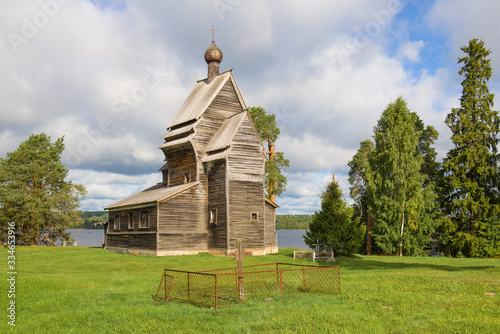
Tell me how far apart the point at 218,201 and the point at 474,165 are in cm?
2460

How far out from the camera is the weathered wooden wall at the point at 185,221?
1364 inches

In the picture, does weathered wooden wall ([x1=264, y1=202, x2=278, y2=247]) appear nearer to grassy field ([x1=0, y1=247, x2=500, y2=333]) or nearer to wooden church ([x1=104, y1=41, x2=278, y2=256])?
wooden church ([x1=104, y1=41, x2=278, y2=256])

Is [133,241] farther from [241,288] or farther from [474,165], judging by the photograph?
[474,165]

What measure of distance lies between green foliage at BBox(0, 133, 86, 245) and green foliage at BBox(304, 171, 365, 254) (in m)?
36.0

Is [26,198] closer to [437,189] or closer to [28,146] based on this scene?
[28,146]

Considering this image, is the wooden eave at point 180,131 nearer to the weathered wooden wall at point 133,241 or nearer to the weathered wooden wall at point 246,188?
the weathered wooden wall at point 246,188

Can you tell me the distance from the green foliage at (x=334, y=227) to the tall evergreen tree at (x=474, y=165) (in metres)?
14.8

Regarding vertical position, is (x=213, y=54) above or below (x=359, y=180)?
above

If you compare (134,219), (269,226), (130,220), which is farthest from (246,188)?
(130,220)

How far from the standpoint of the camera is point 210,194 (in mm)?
36656

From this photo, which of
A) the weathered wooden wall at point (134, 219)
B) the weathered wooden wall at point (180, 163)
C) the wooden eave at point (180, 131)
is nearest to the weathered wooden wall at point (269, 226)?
the weathered wooden wall at point (180, 163)

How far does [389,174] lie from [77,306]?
117 ft

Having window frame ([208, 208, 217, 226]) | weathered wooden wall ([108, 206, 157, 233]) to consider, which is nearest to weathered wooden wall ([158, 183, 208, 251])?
window frame ([208, 208, 217, 226])

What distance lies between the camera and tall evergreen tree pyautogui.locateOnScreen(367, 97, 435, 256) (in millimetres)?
42469
